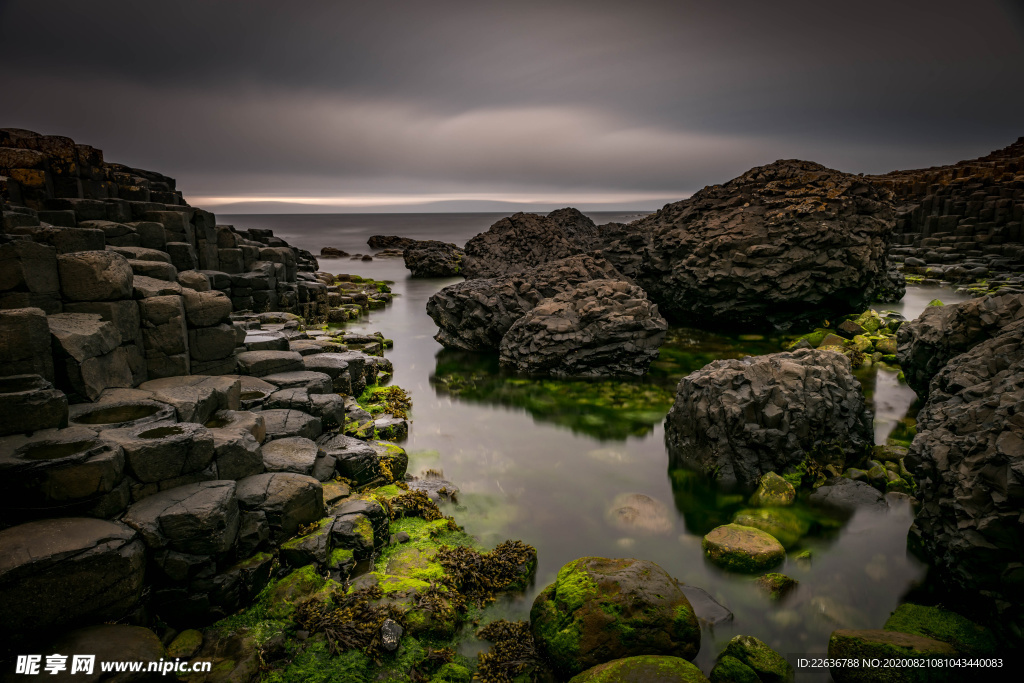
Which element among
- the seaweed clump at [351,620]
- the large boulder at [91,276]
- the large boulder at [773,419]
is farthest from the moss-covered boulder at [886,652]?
the large boulder at [91,276]

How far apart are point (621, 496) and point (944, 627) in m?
3.79

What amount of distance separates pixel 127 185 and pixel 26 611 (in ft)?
63.6

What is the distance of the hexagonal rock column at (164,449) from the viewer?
507 centimetres

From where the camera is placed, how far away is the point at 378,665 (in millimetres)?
4570

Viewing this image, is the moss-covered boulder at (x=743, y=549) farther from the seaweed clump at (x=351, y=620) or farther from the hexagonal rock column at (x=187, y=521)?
the hexagonal rock column at (x=187, y=521)

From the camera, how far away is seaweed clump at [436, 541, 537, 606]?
567 cm

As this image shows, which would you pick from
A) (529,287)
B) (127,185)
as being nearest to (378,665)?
(529,287)

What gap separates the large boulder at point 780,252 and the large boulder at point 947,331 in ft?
17.7

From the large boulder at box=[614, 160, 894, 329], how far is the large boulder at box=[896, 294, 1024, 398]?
539cm

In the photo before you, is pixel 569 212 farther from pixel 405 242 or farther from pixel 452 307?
pixel 405 242

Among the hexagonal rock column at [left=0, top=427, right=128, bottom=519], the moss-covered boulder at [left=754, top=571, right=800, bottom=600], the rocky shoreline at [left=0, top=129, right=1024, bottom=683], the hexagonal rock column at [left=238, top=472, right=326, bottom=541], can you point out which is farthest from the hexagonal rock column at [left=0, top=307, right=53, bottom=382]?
the moss-covered boulder at [left=754, top=571, right=800, bottom=600]

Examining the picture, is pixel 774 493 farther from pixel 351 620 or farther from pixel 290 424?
pixel 290 424

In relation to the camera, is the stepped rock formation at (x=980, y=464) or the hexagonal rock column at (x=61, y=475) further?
the stepped rock formation at (x=980, y=464)

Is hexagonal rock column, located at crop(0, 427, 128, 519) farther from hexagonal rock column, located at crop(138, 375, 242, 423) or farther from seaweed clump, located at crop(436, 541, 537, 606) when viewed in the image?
seaweed clump, located at crop(436, 541, 537, 606)
